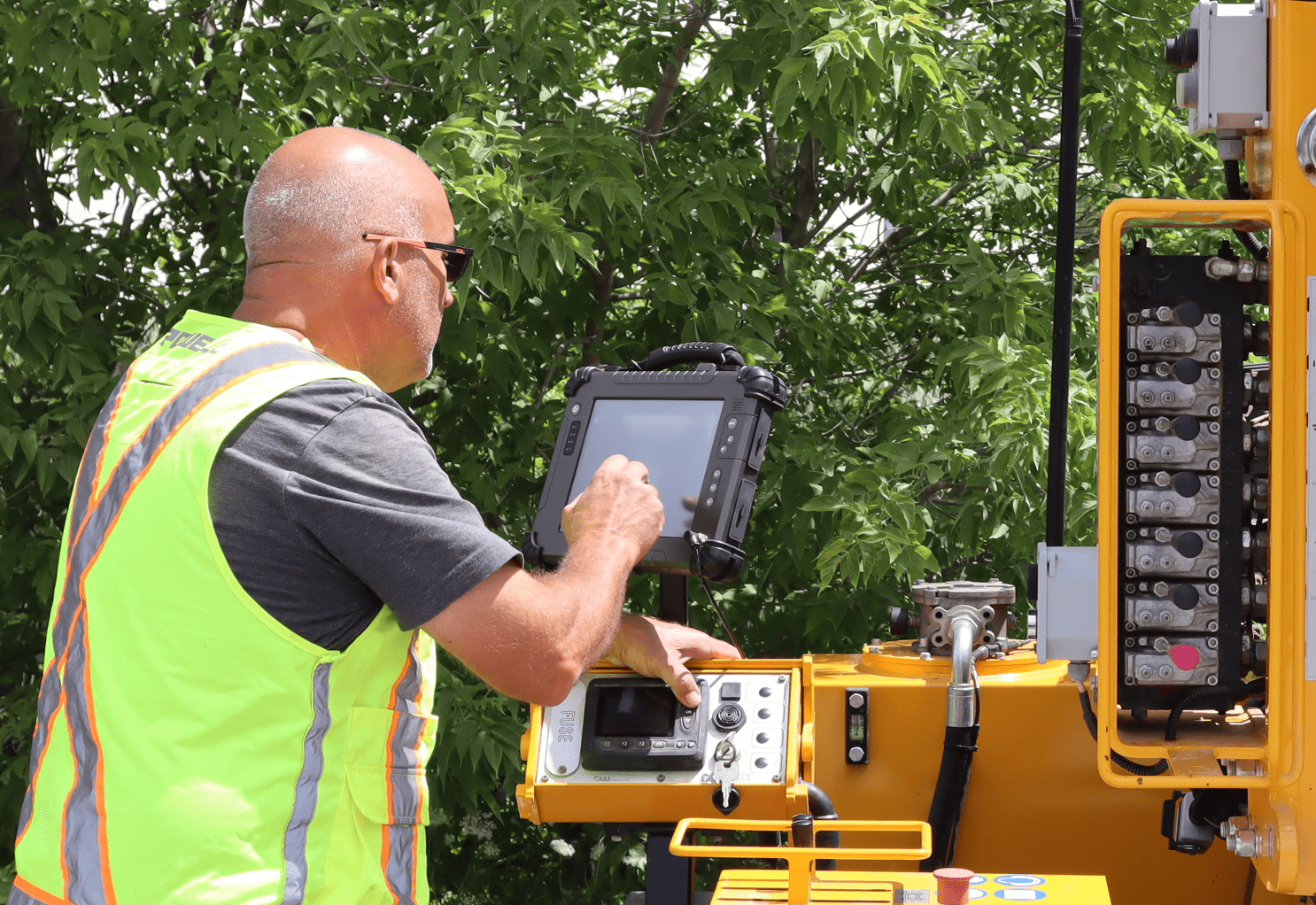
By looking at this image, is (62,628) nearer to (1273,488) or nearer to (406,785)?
(406,785)

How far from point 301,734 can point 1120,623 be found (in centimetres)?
125

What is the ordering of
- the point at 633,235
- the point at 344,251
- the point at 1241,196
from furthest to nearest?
the point at 633,235 → the point at 1241,196 → the point at 344,251

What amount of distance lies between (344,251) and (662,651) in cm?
112

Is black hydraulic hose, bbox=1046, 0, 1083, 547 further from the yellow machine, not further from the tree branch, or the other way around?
the tree branch

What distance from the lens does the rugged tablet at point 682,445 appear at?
240cm

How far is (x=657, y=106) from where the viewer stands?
4441 millimetres

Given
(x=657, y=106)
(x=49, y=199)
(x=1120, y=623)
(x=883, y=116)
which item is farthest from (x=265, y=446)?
(x=49, y=199)

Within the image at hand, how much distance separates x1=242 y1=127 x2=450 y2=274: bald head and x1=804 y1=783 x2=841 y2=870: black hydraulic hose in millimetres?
1308

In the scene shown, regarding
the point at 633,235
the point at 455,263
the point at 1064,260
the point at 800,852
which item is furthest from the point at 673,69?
the point at 800,852

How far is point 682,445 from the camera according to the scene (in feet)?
8.13

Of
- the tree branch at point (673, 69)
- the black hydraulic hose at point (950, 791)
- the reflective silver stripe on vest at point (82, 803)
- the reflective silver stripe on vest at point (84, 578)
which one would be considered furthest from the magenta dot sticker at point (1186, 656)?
the tree branch at point (673, 69)

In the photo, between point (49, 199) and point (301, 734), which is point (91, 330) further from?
point (301, 734)

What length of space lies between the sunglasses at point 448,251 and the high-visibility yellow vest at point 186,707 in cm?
22

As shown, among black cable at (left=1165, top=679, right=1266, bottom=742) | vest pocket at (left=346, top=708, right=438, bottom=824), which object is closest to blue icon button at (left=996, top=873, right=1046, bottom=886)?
black cable at (left=1165, top=679, right=1266, bottom=742)
